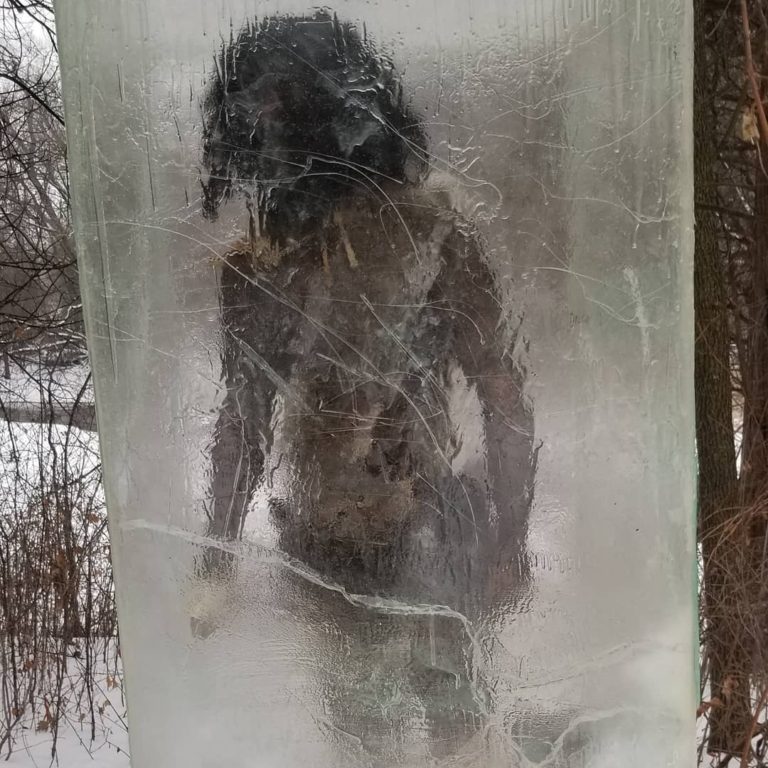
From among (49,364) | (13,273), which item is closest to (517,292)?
(49,364)

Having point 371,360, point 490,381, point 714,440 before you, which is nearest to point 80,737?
point 371,360

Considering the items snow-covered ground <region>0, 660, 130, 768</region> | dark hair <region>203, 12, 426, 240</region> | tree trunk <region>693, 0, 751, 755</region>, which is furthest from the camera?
snow-covered ground <region>0, 660, 130, 768</region>

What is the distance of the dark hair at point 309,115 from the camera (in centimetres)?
131

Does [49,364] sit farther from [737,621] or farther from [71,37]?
[737,621]

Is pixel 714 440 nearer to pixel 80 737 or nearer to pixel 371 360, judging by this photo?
pixel 371 360

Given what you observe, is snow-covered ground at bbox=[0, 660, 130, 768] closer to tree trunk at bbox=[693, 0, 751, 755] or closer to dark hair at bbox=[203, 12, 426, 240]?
tree trunk at bbox=[693, 0, 751, 755]

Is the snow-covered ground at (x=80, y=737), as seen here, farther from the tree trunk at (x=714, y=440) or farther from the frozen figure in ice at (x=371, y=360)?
the tree trunk at (x=714, y=440)

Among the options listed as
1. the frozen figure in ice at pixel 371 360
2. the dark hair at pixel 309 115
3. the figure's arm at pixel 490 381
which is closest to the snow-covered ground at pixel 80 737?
the frozen figure in ice at pixel 371 360

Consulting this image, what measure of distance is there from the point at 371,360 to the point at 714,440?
6.01 ft

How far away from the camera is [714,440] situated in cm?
261

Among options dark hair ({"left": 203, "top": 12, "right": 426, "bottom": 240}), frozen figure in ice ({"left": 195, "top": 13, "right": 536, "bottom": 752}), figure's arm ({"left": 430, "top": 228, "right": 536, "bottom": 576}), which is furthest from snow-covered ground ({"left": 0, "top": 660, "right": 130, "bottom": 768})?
dark hair ({"left": 203, "top": 12, "right": 426, "bottom": 240})

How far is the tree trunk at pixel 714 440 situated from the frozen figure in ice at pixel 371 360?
1.44m

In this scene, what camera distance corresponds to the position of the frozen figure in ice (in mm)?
1318

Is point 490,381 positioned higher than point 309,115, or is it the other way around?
point 309,115
